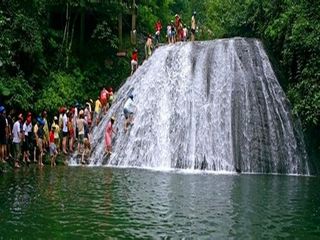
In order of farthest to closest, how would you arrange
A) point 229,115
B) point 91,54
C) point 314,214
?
point 91,54 → point 229,115 → point 314,214

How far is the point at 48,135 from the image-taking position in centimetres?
1941

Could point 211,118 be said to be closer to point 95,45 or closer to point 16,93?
point 16,93

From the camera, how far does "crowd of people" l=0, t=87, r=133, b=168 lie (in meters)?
17.5

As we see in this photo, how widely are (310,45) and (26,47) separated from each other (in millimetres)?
11210

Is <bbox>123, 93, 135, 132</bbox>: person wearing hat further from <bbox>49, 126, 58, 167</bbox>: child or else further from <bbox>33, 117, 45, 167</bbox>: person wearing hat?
<bbox>33, 117, 45, 167</bbox>: person wearing hat

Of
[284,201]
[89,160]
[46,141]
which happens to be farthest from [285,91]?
[284,201]

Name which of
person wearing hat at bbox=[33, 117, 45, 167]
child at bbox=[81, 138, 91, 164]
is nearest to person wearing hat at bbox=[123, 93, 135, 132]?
child at bbox=[81, 138, 91, 164]

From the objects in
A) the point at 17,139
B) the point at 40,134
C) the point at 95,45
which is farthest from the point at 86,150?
the point at 95,45

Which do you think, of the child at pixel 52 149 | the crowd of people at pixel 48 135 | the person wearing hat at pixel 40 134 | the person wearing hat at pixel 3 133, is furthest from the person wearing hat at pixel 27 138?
the person wearing hat at pixel 3 133

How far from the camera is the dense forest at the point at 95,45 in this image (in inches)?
777

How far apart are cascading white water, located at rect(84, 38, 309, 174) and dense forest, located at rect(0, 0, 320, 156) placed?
Answer: 1.01m

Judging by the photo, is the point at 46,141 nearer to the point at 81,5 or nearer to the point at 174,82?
the point at 174,82

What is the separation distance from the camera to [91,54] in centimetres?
2800

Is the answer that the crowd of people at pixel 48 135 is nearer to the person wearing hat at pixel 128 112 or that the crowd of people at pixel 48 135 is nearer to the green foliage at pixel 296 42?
the person wearing hat at pixel 128 112
